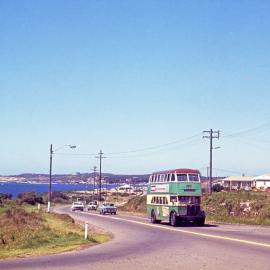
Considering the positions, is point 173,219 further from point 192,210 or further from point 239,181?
point 239,181

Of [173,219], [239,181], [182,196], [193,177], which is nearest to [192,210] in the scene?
[182,196]

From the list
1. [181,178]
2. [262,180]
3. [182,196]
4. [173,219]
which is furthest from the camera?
[262,180]

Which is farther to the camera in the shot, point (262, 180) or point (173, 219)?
point (262, 180)

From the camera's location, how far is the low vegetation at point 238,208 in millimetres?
47469

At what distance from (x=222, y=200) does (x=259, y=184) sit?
58231 millimetres

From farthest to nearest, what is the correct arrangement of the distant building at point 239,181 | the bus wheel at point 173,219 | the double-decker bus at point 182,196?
the distant building at point 239,181 < the bus wheel at point 173,219 < the double-decker bus at point 182,196

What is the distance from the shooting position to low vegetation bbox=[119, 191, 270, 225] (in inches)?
1869

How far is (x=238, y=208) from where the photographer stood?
54.9 metres

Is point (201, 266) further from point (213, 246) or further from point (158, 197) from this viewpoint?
point (158, 197)

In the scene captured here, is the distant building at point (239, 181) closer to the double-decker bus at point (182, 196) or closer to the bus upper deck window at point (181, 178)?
the double-decker bus at point (182, 196)

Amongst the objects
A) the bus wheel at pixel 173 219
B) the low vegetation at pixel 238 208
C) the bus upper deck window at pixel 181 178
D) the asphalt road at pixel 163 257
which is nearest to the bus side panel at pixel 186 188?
the bus upper deck window at pixel 181 178

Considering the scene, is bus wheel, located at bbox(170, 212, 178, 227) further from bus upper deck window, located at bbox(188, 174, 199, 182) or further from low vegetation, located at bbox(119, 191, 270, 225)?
low vegetation, located at bbox(119, 191, 270, 225)

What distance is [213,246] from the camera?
2227 centimetres

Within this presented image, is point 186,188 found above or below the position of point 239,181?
below
